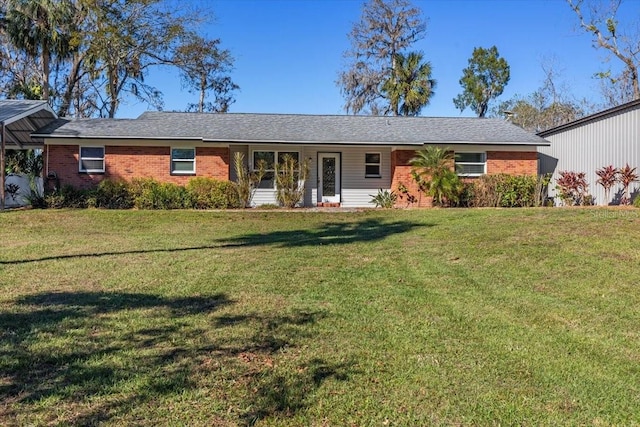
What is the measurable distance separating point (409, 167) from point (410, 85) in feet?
45.7

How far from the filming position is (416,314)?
17.2 ft

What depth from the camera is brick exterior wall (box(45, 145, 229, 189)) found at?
18516mm

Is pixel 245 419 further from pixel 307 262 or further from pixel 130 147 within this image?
pixel 130 147

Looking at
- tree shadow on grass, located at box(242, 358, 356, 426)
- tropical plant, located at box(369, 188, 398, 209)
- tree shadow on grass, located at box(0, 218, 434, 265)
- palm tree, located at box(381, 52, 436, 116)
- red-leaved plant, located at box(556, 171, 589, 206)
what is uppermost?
palm tree, located at box(381, 52, 436, 116)

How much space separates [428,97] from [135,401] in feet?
101

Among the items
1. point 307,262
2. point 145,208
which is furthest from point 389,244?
point 145,208

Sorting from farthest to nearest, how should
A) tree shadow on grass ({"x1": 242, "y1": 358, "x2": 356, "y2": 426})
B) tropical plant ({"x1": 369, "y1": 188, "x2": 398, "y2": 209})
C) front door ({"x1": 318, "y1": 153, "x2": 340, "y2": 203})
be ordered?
1. front door ({"x1": 318, "y1": 153, "x2": 340, "y2": 203})
2. tropical plant ({"x1": 369, "y1": 188, "x2": 398, "y2": 209})
3. tree shadow on grass ({"x1": 242, "y1": 358, "x2": 356, "y2": 426})

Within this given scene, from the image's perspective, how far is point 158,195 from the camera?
1748cm

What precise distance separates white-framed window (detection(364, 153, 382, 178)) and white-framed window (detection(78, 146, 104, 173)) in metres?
10.3

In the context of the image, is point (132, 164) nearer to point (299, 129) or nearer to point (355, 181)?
point (299, 129)

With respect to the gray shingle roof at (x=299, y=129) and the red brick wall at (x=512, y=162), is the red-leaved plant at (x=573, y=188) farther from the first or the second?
the gray shingle roof at (x=299, y=129)

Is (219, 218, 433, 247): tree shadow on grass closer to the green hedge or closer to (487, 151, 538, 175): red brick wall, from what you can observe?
the green hedge

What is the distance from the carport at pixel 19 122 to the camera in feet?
53.6

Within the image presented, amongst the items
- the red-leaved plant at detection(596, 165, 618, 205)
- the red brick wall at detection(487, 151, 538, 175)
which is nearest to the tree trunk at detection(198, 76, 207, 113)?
the red brick wall at detection(487, 151, 538, 175)
